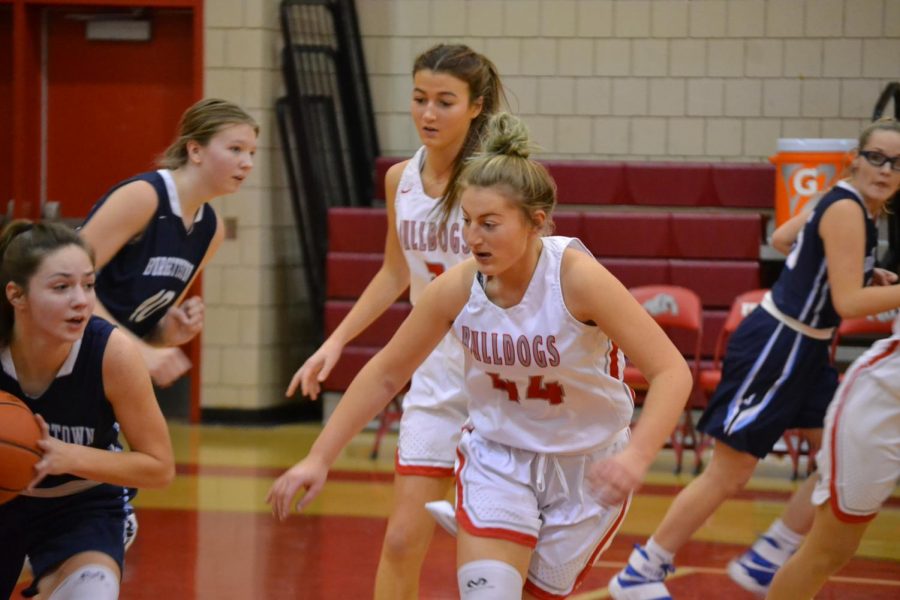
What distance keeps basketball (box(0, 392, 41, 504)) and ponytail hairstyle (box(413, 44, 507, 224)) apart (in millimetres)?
1407

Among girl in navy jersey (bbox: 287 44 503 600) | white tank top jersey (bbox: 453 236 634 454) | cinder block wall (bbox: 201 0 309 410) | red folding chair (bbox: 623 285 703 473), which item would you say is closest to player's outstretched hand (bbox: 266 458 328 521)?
white tank top jersey (bbox: 453 236 634 454)

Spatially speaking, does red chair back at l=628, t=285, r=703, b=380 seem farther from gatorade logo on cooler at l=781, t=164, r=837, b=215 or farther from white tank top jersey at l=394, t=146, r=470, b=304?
white tank top jersey at l=394, t=146, r=470, b=304

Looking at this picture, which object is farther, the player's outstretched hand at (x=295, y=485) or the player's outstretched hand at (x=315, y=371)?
the player's outstretched hand at (x=315, y=371)

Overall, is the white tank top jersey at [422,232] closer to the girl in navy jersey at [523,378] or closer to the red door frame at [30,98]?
the girl in navy jersey at [523,378]

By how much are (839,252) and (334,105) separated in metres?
5.65

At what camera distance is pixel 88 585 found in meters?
3.23

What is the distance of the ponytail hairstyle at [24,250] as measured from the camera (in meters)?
3.28

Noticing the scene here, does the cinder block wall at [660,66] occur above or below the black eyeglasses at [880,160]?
above

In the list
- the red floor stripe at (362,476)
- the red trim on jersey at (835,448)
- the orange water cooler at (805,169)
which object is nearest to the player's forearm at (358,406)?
the red trim on jersey at (835,448)

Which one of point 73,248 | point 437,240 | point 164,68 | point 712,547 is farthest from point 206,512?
point 164,68

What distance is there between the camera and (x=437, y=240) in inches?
162

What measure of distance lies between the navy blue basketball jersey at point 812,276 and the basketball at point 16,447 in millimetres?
2600

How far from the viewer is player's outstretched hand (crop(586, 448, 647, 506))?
2877 millimetres

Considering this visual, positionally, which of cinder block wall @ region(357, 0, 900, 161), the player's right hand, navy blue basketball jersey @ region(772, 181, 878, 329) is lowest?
the player's right hand
